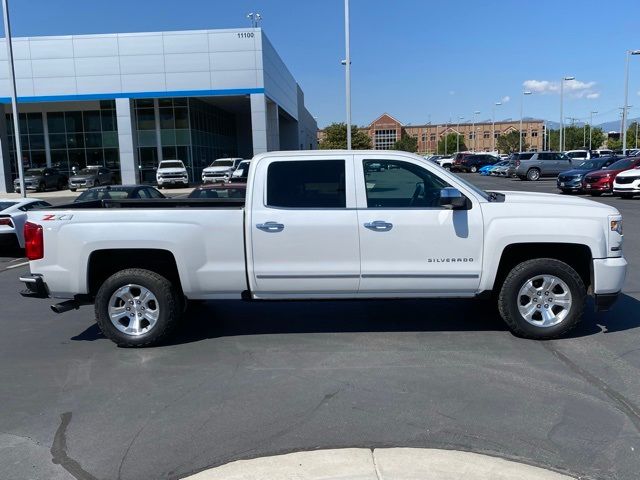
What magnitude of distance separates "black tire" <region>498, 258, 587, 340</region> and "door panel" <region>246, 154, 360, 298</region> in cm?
158

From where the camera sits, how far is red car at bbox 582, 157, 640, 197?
2434cm

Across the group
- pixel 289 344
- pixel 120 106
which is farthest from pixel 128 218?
pixel 120 106

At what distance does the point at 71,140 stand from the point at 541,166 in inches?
1362

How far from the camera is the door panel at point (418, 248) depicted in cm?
579

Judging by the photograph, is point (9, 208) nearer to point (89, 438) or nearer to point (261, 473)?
point (89, 438)

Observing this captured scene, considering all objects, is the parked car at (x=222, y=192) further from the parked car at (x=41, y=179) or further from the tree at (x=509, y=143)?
the tree at (x=509, y=143)

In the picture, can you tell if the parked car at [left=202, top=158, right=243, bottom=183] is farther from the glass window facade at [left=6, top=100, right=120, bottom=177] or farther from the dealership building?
the glass window facade at [left=6, top=100, right=120, bottom=177]

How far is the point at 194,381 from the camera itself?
5.12 metres

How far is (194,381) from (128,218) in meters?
1.85

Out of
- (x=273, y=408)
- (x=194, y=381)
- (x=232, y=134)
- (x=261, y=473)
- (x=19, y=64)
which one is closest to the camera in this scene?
(x=261, y=473)

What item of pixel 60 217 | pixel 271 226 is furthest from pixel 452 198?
pixel 60 217

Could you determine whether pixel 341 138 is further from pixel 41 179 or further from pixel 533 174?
pixel 41 179

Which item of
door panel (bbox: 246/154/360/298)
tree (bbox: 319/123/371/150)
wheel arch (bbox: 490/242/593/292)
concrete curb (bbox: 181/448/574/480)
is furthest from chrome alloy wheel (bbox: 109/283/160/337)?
tree (bbox: 319/123/371/150)

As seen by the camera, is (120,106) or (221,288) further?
(120,106)
